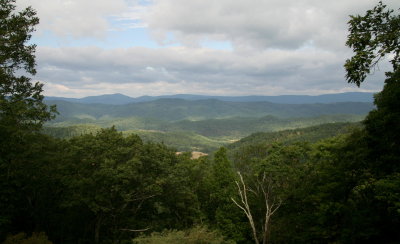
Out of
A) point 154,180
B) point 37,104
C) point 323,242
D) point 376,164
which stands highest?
point 37,104

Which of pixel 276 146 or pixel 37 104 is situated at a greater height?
pixel 37 104

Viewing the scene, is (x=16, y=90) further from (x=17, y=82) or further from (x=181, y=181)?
(x=181, y=181)

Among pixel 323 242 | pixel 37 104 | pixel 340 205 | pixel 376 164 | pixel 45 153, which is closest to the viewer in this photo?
pixel 376 164

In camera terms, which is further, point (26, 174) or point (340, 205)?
point (26, 174)

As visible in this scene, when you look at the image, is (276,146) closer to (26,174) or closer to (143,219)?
(143,219)

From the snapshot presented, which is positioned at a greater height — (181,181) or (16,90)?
(16,90)

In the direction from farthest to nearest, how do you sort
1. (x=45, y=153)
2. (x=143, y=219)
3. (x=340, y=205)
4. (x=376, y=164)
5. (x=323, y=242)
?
(x=143, y=219) < (x=45, y=153) < (x=323, y=242) < (x=340, y=205) < (x=376, y=164)

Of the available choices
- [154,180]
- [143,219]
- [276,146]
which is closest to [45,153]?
[154,180]

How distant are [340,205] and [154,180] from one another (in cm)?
1768

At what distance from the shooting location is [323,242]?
23.5 metres

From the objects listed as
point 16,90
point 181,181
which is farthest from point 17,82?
point 181,181

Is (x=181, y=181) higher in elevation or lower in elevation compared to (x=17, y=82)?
lower

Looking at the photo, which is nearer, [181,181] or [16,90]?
[16,90]

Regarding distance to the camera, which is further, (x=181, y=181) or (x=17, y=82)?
(x=181, y=181)
